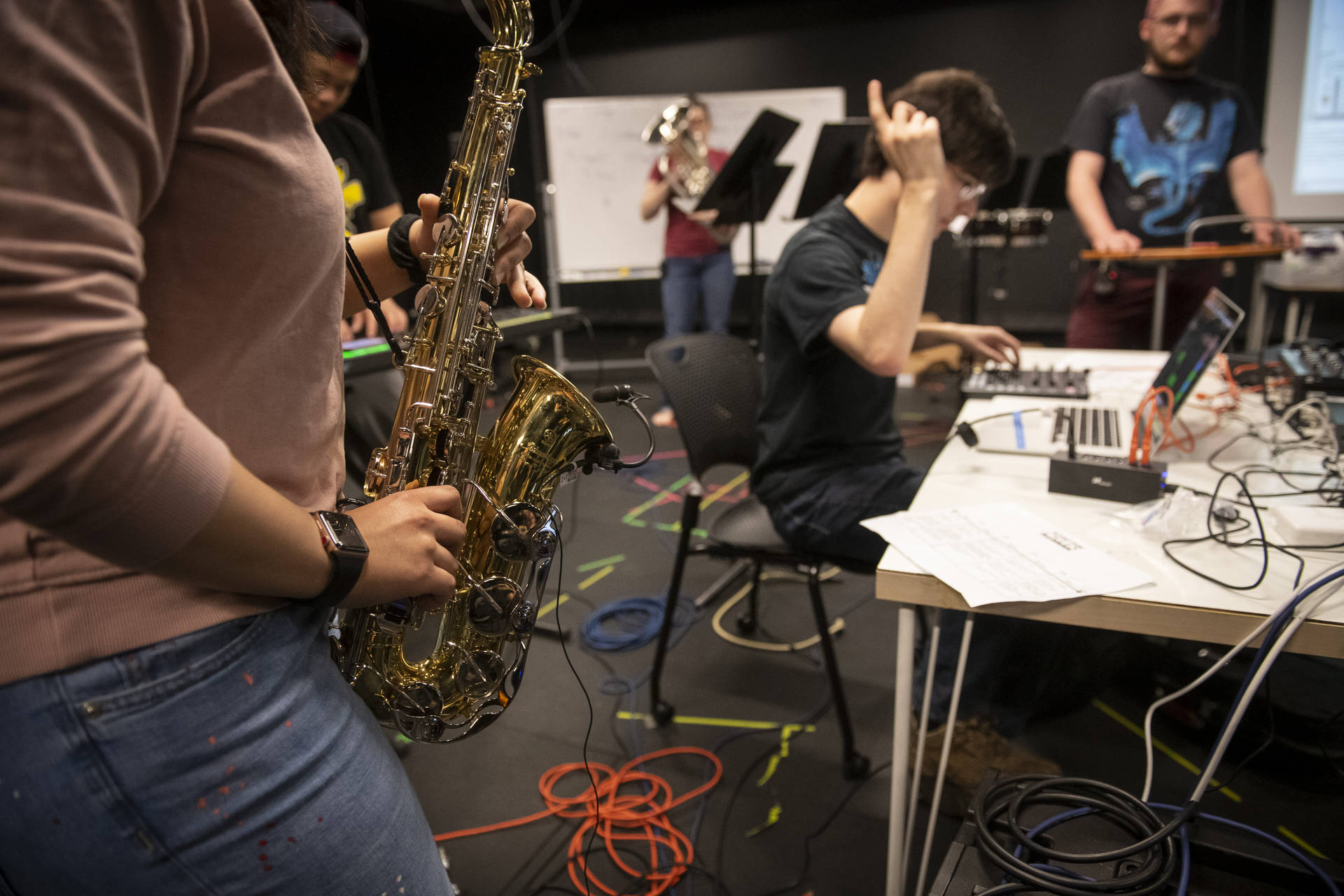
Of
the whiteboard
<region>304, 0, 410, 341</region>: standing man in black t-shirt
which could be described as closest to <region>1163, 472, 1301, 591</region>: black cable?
<region>304, 0, 410, 341</region>: standing man in black t-shirt

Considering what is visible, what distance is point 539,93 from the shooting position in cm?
829

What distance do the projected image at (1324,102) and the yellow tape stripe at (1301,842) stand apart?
4.80 m

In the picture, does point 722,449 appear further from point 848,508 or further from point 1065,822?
point 1065,822

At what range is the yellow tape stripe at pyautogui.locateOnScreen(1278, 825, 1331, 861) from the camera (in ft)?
5.30

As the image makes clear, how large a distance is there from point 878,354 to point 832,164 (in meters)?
1.50

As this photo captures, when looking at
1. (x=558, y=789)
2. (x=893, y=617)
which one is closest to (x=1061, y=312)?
(x=893, y=617)

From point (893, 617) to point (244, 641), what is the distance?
2377mm

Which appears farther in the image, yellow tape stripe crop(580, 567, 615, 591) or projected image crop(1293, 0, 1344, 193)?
projected image crop(1293, 0, 1344, 193)

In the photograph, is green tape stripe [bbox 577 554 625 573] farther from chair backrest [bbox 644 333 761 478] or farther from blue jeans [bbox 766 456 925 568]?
blue jeans [bbox 766 456 925 568]

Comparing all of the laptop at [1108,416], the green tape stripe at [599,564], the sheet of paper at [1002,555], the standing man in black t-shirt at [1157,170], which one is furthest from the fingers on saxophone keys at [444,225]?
the standing man in black t-shirt at [1157,170]

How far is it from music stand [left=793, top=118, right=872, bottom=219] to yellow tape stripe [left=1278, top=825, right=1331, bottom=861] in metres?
2.18

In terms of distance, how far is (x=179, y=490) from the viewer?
1.72ft

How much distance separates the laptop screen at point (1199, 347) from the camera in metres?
1.67

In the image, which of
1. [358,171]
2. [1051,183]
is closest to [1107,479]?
[358,171]
